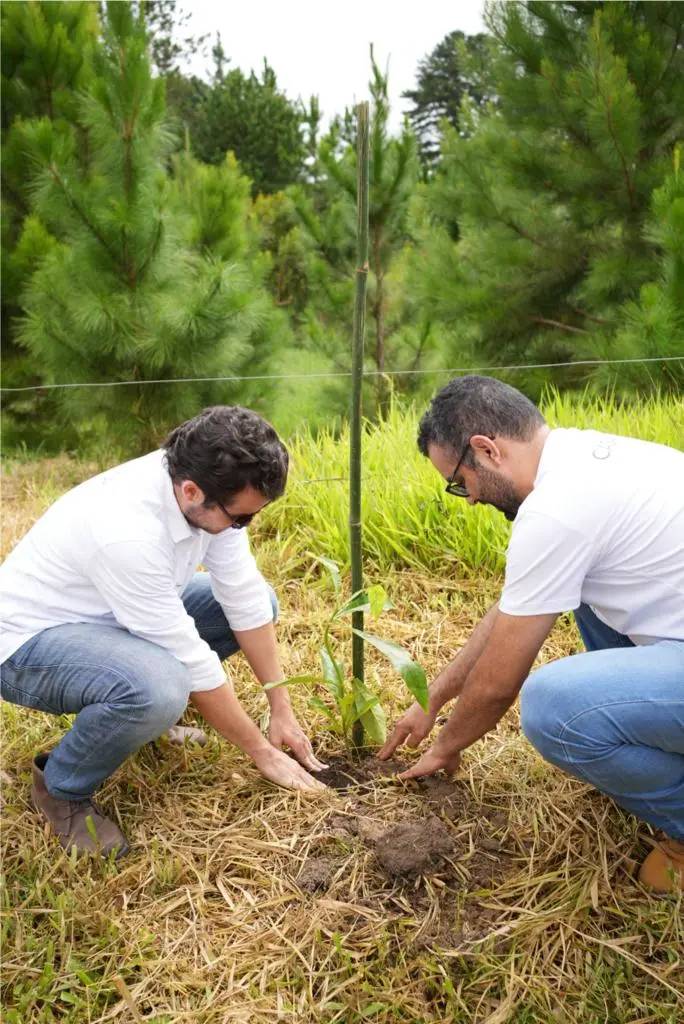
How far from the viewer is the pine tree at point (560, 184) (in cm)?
481

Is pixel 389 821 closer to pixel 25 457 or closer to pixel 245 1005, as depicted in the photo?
pixel 245 1005

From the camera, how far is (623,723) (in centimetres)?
175

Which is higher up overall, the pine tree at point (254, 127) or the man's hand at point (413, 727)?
the pine tree at point (254, 127)

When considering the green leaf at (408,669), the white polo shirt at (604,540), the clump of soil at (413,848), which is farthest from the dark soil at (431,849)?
the white polo shirt at (604,540)

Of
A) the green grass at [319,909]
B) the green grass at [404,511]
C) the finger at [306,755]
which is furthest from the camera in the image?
the green grass at [404,511]

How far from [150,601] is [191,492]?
0.90 feet

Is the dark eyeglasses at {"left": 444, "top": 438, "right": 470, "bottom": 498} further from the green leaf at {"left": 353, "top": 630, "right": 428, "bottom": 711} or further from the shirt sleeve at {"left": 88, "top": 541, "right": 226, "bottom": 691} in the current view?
the shirt sleeve at {"left": 88, "top": 541, "right": 226, "bottom": 691}

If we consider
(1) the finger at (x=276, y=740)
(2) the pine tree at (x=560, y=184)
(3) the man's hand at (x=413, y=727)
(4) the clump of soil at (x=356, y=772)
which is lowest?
(4) the clump of soil at (x=356, y=772)

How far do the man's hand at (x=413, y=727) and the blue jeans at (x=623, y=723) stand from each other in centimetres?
42

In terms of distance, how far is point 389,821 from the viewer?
7.11ft

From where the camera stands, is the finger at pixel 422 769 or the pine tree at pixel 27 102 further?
the pine tree at pixel 27 102

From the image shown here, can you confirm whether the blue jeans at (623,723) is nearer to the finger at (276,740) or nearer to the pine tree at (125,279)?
the finger at (276,740)

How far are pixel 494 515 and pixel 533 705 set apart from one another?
5.02 feet

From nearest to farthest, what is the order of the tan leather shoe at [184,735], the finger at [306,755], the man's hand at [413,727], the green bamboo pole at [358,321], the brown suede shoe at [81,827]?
the green bamboo pole at [358,321] → the brown suede shoe at [81,827] → the man's hand at [413,727] → the finger at [306,755] → the tan leather shoe at [184,735]
